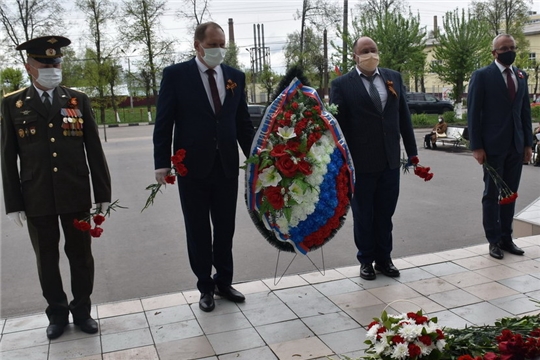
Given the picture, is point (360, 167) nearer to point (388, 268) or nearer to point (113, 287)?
point (388, 268)

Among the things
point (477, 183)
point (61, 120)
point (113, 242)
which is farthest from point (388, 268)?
point (477, 183)

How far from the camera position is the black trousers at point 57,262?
382cm

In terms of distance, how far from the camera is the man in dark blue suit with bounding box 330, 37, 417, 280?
4.58m

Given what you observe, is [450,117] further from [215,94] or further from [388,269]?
[215,94]

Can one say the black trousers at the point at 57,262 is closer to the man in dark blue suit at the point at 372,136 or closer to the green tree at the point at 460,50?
the man in dark blue suit at the point at 372,136

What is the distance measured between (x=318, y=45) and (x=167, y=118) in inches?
1351

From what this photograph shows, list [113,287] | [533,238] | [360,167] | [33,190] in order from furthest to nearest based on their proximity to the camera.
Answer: [533,238], [113,287], [360,167], [33,190]

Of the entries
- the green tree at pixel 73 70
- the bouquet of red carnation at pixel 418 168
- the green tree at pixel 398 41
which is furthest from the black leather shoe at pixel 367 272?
the green tree at pixel 73 70

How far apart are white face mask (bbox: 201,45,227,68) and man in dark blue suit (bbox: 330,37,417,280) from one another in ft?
3.55

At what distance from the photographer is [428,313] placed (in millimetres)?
4000

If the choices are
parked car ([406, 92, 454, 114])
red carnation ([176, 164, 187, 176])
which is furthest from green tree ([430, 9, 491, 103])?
red carnation ([176, 164, 187, 176])

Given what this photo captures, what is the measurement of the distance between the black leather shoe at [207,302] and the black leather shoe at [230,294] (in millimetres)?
145

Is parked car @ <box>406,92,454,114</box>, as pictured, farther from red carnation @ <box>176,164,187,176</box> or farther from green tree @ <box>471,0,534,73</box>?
red carnation @ <box>176,164,187,176</box>

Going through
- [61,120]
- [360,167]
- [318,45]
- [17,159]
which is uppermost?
[318,45]
